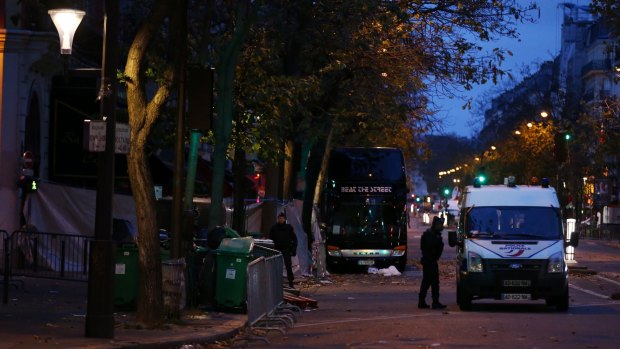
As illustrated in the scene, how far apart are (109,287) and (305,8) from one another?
15.7m

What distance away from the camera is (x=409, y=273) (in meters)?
43.2

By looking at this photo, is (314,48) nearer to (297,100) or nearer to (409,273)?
(297,100)

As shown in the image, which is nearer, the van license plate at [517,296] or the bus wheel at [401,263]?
the van license plate at [517,296]

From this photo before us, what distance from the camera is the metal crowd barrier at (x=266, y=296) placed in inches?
786

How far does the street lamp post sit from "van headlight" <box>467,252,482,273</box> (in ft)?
31.4

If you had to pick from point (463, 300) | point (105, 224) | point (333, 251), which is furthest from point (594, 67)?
point (105, 224)

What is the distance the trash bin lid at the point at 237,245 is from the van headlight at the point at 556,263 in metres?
5.68

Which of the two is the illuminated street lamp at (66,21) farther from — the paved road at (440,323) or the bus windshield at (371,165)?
the bus windshield at (371,165)

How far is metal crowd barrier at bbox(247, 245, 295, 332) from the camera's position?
20.0 meters

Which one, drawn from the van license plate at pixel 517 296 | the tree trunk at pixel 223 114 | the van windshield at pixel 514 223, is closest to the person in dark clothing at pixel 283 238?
the tree trunk at pixel 223 114

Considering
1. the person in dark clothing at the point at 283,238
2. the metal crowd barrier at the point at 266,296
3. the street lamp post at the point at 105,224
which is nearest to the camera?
the street lamp post at the point at 105,224

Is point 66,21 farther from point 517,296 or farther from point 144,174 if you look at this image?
point 517,296

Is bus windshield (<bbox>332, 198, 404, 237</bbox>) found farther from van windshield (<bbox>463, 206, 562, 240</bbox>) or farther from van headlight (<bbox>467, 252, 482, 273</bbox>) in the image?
van headlight (<bbox>467, 252, 482, 273</bbox>)

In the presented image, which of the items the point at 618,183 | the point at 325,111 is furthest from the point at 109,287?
the point at 618,183
